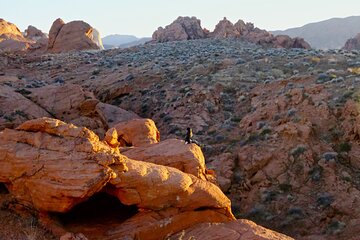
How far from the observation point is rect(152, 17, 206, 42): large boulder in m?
59.5

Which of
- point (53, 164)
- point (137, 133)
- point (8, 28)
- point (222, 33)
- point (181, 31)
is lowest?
point (137, 133)

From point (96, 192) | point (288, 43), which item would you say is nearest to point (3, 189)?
point (96, 192)

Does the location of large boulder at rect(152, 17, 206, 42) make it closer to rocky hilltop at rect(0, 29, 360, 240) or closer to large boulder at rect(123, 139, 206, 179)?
rocky hilltop at rect(0, 29, 360, 240)

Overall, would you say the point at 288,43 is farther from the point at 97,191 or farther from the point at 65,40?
the point at 97,191

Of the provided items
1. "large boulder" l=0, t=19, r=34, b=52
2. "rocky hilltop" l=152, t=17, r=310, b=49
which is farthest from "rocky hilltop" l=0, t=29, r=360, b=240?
"large boulder" l=0, t=19, r=34, b=52

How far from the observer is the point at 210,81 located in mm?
27578

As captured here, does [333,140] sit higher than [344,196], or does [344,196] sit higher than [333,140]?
[333,140]

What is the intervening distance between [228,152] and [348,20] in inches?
5709

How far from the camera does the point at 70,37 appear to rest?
1939 inches

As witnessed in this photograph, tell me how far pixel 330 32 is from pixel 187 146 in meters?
140

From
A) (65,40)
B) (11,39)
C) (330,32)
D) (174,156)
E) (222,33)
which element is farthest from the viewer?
(330,32)

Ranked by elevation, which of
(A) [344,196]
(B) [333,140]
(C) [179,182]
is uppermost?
(C) [179,182]

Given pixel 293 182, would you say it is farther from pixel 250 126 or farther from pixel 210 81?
pixel 210 81

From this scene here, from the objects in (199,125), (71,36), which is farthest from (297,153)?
(71,36)
